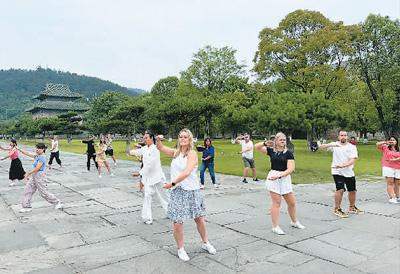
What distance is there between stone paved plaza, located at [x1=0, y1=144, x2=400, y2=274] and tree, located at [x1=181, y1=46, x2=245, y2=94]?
33618 millimetres

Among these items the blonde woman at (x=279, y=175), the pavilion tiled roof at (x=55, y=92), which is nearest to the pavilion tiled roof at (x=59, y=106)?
the pavilion tiled roof at (x=55, y=92)

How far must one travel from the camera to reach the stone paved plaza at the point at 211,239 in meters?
4.44

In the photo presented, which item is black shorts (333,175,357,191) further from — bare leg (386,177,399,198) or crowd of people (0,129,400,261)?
bare leg (386,177,399,198)

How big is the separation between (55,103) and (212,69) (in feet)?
161

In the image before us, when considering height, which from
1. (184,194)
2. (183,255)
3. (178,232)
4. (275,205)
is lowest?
(183,255)

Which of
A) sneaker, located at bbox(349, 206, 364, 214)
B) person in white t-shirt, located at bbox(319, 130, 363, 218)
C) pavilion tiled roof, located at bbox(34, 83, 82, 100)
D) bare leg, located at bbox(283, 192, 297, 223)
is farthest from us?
pavilion tiled roof, located at bbox(34, 83, 82, 100)

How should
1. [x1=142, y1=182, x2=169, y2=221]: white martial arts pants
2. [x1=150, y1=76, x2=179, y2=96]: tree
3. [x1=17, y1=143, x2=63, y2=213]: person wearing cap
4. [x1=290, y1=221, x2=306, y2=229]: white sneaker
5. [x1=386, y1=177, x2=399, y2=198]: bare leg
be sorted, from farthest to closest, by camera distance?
[x1=150, y1=76, x2=179, y2=96]: tree, [x1=386, y1=177, x2=399, y2=198]: bare leg, [x1=17, y1=143, x2=63, y2=213]: person wearing cap, [x1=142, y1=182, x2=169, y2=221]: white martial arts pants, [x1=290, y1=221, x2=306, y2=229]: white sneaker

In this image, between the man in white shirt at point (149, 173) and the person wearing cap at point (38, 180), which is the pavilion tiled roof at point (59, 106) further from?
the man in white shirt at point (149, 173)

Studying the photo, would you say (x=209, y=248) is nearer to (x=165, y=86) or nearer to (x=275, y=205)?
(x=275, y=205)

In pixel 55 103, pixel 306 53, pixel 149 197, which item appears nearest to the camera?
pixel 149 197

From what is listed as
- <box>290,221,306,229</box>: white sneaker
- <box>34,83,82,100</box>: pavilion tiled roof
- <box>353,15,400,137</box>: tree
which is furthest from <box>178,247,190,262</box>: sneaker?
<box>34,83,82,100</box>: pavilion tiled roof

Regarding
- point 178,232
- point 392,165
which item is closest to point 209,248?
point 178,232

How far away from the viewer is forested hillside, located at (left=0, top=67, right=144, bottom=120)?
417 feet

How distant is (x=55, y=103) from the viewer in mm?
77812
